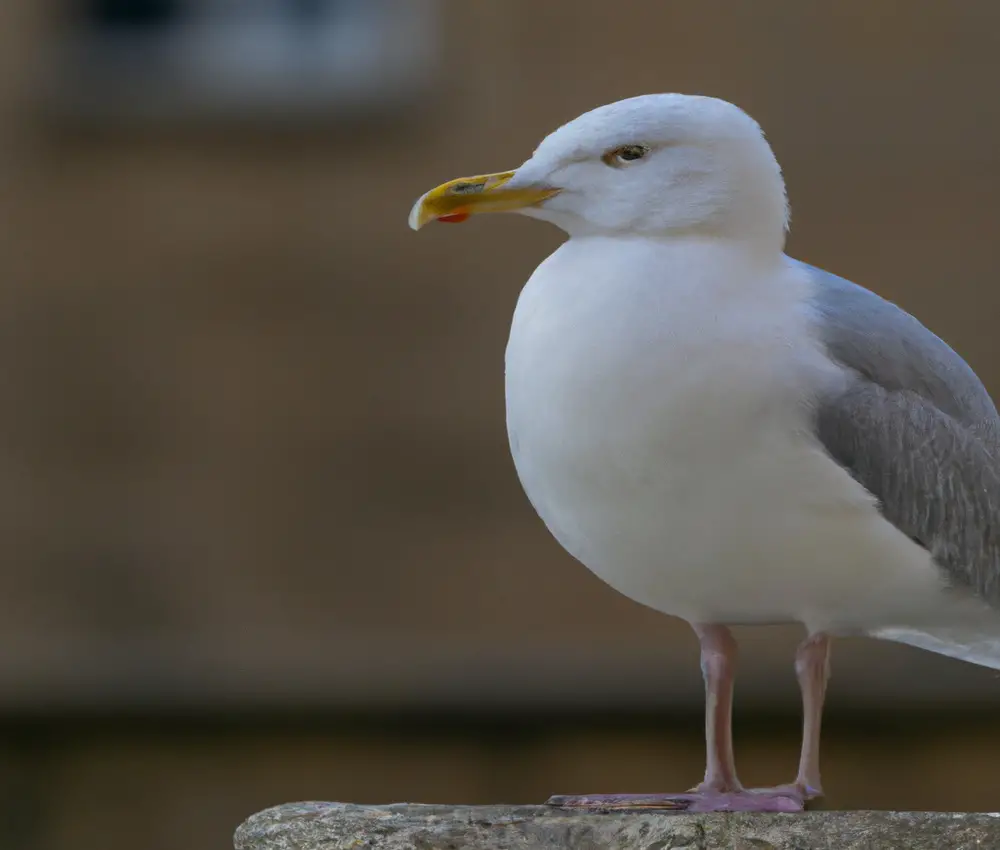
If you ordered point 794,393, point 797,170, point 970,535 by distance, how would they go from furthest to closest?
point 797,170, point 970,535, point 794,393

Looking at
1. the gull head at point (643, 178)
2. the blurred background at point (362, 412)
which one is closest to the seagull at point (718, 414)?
the gull head at point (643, 178)

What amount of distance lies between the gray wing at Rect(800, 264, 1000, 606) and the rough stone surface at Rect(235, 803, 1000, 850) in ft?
1.37

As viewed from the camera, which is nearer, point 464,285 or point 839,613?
point 839,613

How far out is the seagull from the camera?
93.4 inches

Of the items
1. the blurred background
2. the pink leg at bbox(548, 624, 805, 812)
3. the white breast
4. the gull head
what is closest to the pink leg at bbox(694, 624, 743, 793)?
the pink leg at bbox(548, 624, 805, 812)

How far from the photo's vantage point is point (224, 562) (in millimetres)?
6711

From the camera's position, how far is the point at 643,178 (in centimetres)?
247

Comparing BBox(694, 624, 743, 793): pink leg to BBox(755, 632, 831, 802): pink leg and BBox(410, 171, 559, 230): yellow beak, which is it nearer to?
BBox(755, 632, 831, 802): pink leg

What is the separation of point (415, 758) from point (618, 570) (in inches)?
174

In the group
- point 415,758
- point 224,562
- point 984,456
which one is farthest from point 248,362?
point 984,456

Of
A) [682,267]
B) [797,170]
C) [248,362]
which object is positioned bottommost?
[682,267]

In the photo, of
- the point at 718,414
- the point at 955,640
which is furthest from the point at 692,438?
the point at 955,640

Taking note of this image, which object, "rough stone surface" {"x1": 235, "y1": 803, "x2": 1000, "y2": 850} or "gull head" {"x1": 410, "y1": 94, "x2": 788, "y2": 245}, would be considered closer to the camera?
"rough stone surface" {"x1": 235, "y1": 803, "x2": 1000, "y2": 850}

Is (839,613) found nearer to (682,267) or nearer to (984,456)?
(984,456)
